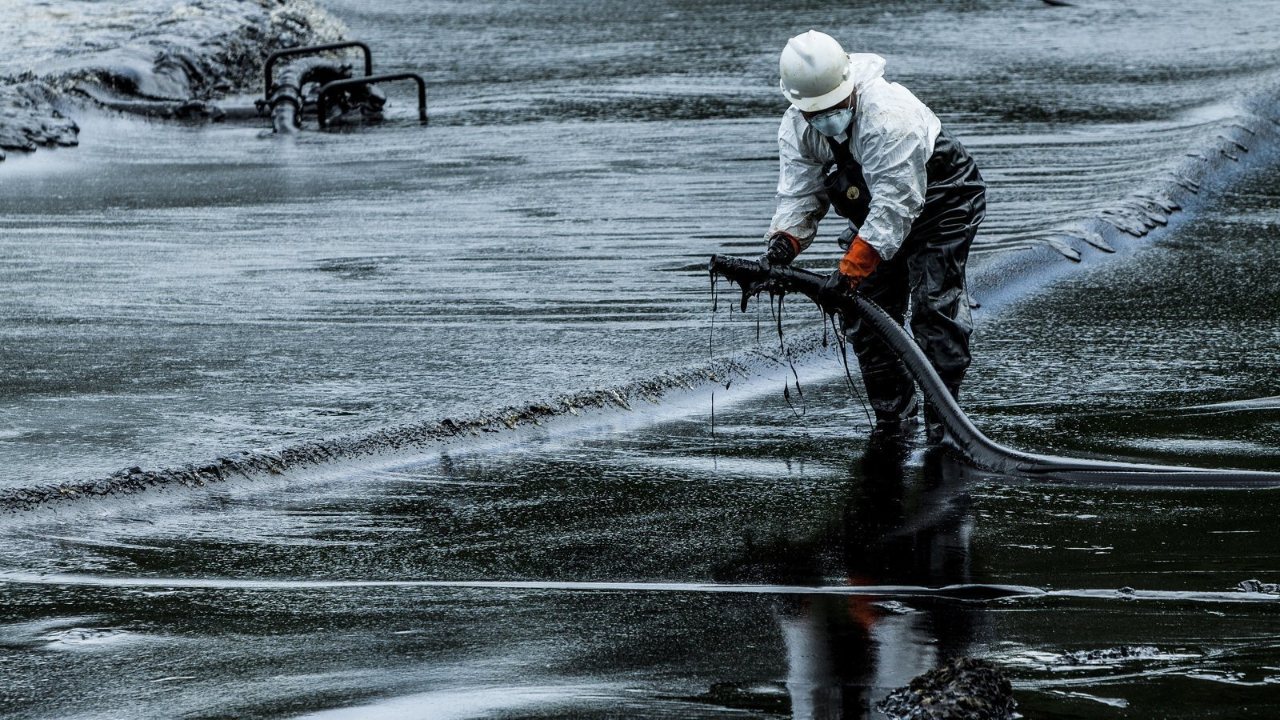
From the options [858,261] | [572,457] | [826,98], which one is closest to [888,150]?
[826,98]

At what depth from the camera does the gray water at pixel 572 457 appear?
141 inches

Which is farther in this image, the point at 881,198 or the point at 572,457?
the point at 572,457

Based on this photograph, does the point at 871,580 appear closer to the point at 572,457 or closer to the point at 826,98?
the point at 572,457

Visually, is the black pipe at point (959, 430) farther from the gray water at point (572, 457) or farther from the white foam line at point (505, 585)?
the white foam line at point (505, 585)

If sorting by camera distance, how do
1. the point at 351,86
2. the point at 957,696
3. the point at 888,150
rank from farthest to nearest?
the point at 351,86 < the point at 888,150 < the point at 957,696

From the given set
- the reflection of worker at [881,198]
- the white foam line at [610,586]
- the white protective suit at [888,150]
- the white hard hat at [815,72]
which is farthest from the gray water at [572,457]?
the white hard hat at [815,72]

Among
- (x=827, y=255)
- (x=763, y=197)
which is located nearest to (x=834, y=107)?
(x=827, y=255)

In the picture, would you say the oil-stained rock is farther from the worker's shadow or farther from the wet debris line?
the wet debris line

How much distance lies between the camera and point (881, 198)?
5.13m

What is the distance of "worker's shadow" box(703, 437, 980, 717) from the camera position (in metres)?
3.46

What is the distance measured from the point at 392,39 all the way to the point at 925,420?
1514cm

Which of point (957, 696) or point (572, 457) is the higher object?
point (957, 696)

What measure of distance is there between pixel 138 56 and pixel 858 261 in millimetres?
12182

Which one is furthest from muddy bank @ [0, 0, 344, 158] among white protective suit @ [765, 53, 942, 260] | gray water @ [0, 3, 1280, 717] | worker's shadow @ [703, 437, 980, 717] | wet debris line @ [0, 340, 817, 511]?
worker's shadow @ [703, 437, 980, 717]
